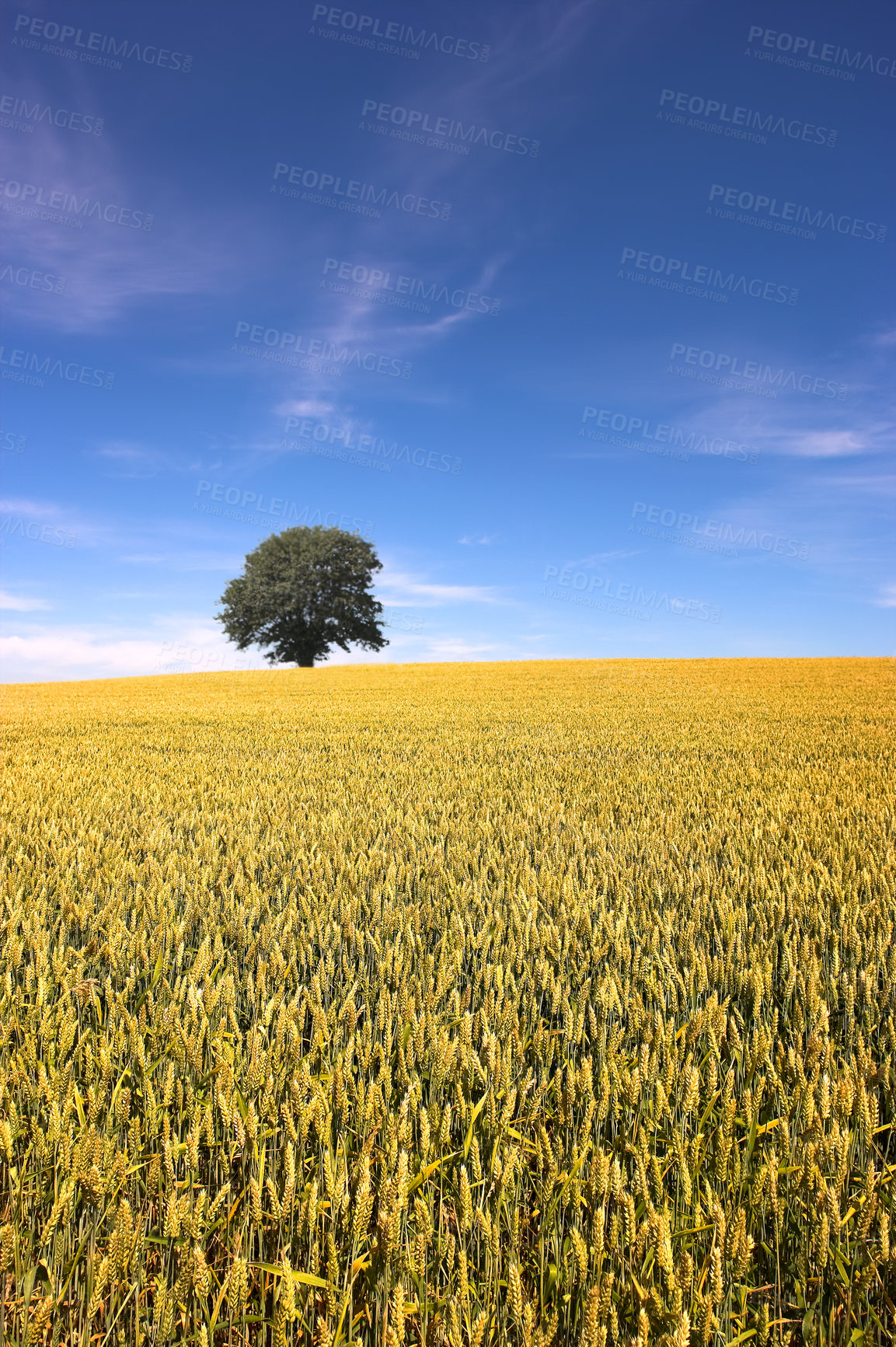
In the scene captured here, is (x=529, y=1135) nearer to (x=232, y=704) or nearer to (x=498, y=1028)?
(x=498, y=1028)

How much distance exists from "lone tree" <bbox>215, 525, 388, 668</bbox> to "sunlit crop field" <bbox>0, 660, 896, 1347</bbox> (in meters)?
46.1

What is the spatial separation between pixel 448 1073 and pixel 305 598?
167 ft

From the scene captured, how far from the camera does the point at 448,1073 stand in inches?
85.7

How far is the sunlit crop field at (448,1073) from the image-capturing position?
1578 millimetres

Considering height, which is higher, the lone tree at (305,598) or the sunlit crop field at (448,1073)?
the lone tree at (305,598)

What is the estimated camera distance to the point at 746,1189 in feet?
6.45

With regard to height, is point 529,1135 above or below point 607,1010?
below

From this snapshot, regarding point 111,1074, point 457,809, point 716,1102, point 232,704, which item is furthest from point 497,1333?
point 232,704

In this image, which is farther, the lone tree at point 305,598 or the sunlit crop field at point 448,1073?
the lone tree at point 305,598

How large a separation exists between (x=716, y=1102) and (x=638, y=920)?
152 cm

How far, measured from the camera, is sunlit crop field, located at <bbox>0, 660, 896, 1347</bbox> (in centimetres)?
158

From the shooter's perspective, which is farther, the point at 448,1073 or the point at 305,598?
the point at 305,598

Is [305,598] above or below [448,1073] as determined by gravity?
above

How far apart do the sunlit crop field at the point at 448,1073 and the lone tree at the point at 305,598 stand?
46069 millimetres
